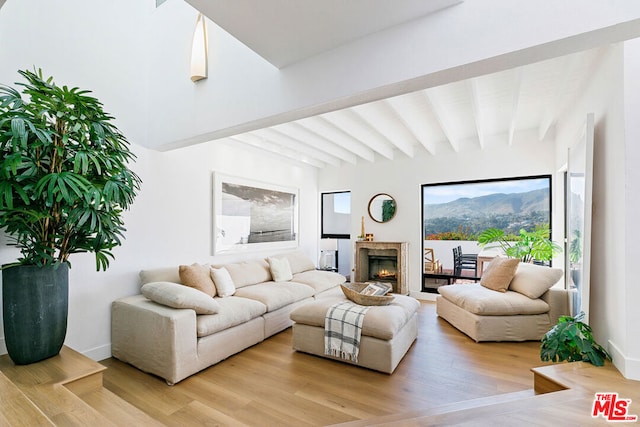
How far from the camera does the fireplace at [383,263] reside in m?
5.34

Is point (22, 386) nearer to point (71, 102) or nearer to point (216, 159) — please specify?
point (71, 102)

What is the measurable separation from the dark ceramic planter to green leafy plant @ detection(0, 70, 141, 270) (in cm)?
10

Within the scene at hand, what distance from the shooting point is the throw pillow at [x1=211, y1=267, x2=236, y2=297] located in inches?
137

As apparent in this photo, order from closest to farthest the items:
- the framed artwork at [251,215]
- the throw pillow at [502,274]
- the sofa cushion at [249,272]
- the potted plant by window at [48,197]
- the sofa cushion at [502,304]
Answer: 1. the potted plant by window at [48,197]
2. the sofa cushion at [502,304]
3. the throw pillow at [502,274]
4. the sofa cushion at [249,272]
5. the framed artwork at [251,215]

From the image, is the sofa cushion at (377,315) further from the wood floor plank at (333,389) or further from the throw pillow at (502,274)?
the throw pillow at (502,274)

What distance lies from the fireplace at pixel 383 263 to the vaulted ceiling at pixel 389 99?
165 centimetres

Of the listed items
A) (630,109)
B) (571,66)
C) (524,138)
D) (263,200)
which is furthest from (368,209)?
(630,109)

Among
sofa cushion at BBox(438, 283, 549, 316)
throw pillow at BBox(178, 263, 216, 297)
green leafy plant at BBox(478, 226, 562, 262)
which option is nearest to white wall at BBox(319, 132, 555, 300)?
green leafy plant at BBox(478, 226, 562, 262)

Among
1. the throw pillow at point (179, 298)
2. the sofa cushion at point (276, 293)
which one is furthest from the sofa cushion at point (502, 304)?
the throw pillow at point (179, 298)

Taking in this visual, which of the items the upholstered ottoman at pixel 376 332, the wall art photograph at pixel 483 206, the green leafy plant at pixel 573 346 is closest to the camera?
the green leafy plant at pixel 573 346

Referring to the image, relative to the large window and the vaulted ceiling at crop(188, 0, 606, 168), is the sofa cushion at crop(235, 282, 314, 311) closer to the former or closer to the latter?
the vaulted ceiling at crop(188, 0, 606, 168)

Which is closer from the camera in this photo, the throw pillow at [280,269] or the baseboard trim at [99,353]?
the baseboard trim at [99,353]

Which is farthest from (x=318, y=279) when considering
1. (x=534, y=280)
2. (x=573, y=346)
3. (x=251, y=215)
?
(x=573, y=346)

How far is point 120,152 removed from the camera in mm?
2275
